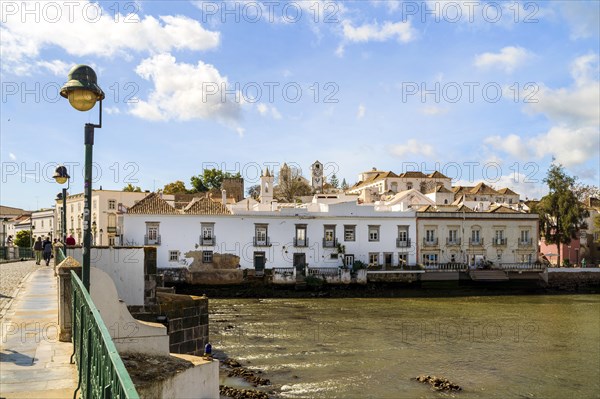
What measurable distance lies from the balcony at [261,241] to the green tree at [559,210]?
80.5 feet

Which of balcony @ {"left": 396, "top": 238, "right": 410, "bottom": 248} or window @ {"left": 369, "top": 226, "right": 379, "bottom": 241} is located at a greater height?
window @ {"left": 369, "top": 226, "right": 379, "bottom": 241}

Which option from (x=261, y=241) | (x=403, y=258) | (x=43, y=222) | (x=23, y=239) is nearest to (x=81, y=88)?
(x=261, y=241)

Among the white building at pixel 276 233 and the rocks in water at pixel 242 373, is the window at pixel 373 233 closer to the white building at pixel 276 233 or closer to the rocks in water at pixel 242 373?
the white building at pixel 276 233

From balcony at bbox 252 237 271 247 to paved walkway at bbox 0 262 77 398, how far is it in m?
26.1

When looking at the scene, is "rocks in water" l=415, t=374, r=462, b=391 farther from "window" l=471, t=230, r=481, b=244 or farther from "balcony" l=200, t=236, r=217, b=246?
"window" l=471, t=230, r=481, b=244

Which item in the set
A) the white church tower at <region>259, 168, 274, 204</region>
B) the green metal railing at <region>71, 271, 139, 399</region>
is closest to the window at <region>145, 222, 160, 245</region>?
the white church tower at <region>259, 168, 274, 204</region>

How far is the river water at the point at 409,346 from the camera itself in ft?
45.8

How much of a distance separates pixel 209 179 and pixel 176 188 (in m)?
7.46

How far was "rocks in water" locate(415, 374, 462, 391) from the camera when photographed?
13.6 m

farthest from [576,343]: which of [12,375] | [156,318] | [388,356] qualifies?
[12,375]

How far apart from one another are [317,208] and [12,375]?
33740 millimetres

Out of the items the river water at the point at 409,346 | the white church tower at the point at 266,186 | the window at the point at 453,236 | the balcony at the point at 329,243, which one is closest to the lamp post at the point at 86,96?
the river water at the point at 409,346

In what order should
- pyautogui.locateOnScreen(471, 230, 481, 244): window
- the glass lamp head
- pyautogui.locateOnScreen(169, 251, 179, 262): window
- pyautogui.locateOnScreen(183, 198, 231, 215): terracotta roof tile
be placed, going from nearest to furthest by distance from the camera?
1. the glass lamp head
2. pyautogui.locateOnScreen(169, 251, 179, 262): window
3. pyautogui.locateOnScreen(183, 198, 231, 215): terracotta roof tile
4. pyautogui.locateOnScreen(471, 230, 481, 244): window

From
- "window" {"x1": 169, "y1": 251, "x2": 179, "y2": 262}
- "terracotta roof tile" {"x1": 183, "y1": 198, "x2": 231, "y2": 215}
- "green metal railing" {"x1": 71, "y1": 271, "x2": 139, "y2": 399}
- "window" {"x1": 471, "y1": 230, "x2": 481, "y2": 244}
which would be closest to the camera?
"green metal railing" {"x1": 71, "y1": 271, "x2": 139, "y2": 399}
